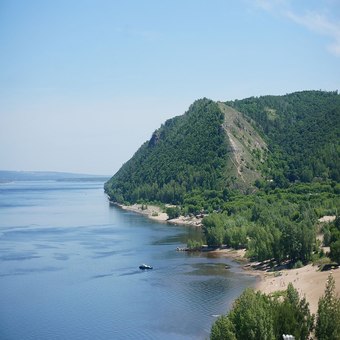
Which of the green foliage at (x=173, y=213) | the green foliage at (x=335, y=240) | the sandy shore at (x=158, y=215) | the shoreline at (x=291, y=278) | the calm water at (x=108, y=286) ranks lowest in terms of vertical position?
the calm water at (x=108, y=286)

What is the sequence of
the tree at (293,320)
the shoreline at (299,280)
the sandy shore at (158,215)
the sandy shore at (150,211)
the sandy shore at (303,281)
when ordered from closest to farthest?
the tree at (293,320) < the sandy shore at (303,281) < the shoreline at (299,280) < the sandy shore at (158,215) < the sandy shore at (150,211)

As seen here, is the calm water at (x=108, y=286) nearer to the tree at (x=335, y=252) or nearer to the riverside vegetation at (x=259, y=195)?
the riverside vegetation at (x=259, y=195)

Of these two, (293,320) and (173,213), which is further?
(173,213)

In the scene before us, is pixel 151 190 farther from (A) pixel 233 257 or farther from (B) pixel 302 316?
(B) pixel 302 316

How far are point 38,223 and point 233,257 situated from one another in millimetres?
70951

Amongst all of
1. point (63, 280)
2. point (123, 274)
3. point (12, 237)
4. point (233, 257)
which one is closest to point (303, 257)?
point (233, 257)

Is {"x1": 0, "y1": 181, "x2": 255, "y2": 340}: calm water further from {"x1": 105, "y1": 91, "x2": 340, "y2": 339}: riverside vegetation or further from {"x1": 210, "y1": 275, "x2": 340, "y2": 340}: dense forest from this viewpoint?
{"x1": 210, "y1": 275, "x2": 340, "y2": 340}: dense forest

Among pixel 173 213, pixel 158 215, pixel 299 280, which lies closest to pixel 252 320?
pixel 299 280

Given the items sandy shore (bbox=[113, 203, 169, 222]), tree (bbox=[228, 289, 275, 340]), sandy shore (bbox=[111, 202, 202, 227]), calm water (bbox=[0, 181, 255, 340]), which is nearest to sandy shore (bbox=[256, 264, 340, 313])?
calm water (bbox=[0, 181, 255, 340])

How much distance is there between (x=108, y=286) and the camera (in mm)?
71812

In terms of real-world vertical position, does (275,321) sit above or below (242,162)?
below

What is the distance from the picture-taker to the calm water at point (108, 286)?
55344 millimetres

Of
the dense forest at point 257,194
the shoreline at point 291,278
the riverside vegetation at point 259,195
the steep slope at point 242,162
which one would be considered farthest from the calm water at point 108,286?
the steep slope at point 242,162

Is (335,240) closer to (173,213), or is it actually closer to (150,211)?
(173,213)
